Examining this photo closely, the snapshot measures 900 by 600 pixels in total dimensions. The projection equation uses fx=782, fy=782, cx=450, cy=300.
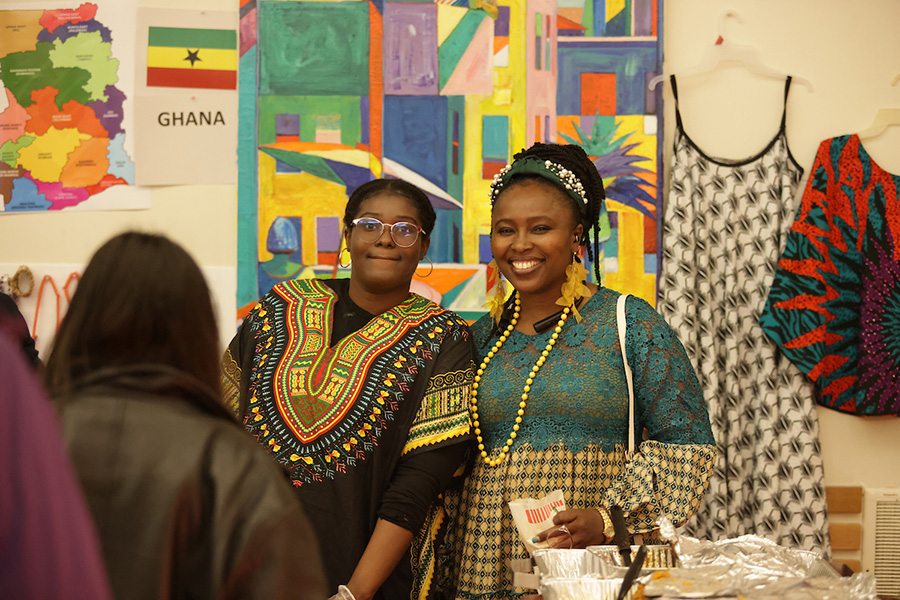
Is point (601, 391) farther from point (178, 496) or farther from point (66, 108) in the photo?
point (66, 108)

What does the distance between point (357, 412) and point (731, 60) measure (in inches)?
77.6

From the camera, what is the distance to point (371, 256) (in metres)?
1.93

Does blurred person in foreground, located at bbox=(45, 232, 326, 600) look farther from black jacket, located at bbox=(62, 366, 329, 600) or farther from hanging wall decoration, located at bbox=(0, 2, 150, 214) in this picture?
A: hanging wall decoration, located at bbox=(0, 2, 150, 214)

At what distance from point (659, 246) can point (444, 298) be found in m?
0.79

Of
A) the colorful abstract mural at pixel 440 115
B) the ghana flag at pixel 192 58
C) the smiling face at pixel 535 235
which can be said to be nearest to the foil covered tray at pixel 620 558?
the smiling face at pixel 535 235

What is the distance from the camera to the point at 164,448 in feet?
2.78

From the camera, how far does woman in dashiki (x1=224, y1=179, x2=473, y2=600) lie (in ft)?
5.56

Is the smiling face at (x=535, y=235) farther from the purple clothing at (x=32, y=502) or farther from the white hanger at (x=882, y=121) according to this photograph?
the white hanger at (x=882, y=121)

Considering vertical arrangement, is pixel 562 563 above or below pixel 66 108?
below

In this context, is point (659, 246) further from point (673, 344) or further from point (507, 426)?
point (507, 426)

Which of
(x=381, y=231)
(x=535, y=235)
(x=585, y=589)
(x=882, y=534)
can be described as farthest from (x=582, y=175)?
(x=882, y=534)

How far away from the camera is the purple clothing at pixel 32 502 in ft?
1.90

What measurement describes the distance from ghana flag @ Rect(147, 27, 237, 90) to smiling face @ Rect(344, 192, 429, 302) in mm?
1199

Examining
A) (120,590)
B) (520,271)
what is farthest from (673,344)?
(120,590)
